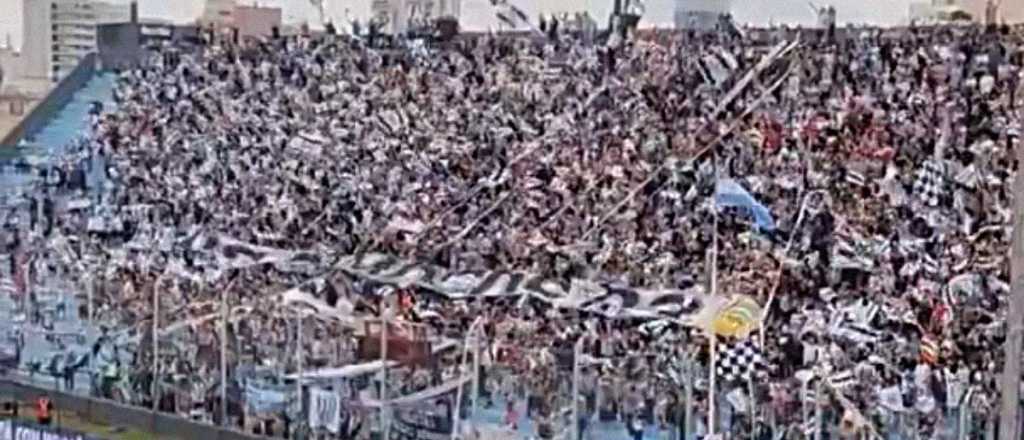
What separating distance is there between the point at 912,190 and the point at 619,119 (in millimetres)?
2546

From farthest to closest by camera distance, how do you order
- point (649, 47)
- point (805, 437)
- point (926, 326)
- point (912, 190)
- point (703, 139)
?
point (649, 47), point (703, 139), point (912, 190), point (926, 326), point (805, 437)

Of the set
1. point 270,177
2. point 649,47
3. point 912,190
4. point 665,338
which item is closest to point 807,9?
point 649,47

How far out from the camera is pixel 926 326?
30.8ft

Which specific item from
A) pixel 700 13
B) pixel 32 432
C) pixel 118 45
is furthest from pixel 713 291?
pixel 118 45

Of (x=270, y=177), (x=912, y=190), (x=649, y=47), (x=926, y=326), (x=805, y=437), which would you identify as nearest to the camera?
(x=805, y=437)

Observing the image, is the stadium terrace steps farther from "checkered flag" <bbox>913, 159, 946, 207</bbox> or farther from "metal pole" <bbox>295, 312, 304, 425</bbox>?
"checkered flag" <bbox>913, 159, 946, 207</bbox>

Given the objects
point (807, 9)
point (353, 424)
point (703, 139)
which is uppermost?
point (807, 9)

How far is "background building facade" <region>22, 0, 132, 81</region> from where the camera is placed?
1584 centimetres

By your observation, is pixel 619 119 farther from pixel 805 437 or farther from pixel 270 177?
pixel 805 437

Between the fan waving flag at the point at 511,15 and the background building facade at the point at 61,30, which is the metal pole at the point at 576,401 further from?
the background building facade at the point at 61,30

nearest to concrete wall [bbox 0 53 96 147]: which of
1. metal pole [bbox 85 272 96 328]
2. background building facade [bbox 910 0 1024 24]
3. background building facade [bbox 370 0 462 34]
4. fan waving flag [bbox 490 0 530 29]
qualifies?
background building facade [bbox 370 0 462 34]

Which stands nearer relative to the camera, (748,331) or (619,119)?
(748,331)

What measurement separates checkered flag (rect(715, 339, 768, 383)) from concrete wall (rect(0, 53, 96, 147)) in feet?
26.2

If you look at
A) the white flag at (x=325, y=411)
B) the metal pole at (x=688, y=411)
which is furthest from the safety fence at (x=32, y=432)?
the metal pole at (x=688, y=411)
